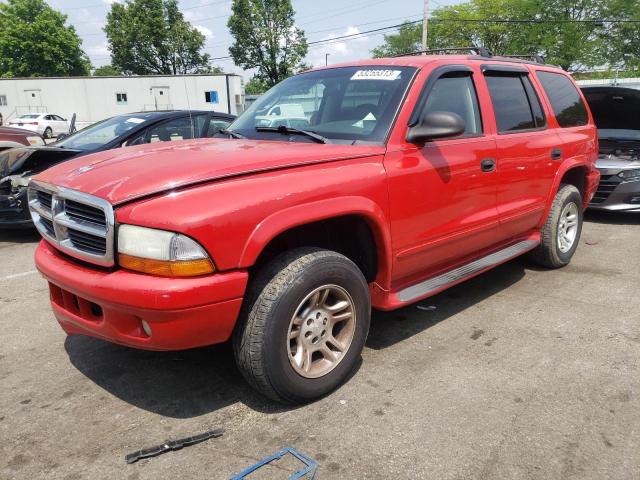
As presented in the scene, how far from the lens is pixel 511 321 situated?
381 cm

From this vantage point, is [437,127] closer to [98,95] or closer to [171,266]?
[171,266]

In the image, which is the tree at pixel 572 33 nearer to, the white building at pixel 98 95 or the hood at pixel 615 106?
the white building at pixel 98 95

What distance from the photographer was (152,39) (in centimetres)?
6178

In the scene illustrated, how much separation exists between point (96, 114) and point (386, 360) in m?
39.4

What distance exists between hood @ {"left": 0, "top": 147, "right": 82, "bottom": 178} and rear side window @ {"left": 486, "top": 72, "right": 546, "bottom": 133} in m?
4.71

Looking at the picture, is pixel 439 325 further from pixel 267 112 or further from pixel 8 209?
pixel 8 209

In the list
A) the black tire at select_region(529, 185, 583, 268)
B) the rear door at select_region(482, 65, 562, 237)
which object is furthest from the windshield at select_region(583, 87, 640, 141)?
the rear door at select_region(482, 65, 562, 237)

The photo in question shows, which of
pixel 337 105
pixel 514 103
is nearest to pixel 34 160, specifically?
pixel 337 105

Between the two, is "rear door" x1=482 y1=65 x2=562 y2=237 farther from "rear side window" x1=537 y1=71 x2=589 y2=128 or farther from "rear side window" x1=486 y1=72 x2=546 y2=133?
"rear side window" x1=537 y1=71 x2=589 y2=128

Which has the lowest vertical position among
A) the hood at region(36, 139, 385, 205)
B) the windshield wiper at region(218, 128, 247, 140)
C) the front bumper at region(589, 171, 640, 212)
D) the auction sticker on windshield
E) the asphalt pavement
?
the asphalt pavement

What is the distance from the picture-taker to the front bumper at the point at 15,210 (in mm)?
5914

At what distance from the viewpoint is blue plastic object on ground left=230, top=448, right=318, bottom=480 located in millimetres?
2182

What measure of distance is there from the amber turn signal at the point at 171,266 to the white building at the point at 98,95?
31.4 meters

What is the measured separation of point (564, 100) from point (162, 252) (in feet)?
13.8
